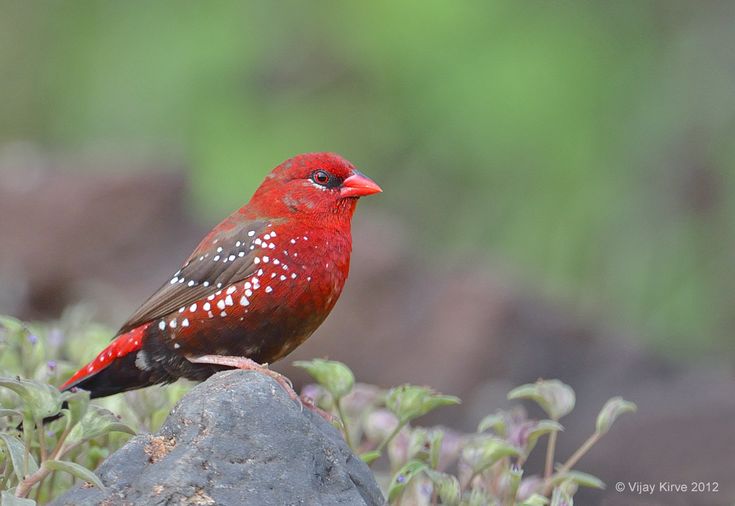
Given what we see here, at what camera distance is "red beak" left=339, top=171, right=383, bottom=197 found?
14.9 ft

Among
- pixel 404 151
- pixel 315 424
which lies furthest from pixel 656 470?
pixel 404 151

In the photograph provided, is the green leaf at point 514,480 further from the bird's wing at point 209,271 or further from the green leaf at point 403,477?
the bird's wing at point 209,271

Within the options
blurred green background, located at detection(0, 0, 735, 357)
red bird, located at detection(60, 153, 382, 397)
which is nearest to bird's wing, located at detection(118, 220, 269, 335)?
red bird, located at detection(60, 153, 382, 397)

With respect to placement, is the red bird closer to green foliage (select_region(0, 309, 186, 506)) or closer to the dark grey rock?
green foliage (select_region(0, 309, 186, 506))

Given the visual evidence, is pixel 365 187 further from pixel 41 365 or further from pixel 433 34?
pixel 433 34

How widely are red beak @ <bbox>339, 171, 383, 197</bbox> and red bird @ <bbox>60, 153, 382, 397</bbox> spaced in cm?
6

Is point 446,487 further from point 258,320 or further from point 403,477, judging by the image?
point 258,320

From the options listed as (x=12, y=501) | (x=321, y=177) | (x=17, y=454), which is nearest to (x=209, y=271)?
(x=321, y=177)

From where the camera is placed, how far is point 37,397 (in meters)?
3.03

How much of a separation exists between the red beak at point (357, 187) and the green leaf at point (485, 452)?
1.25 metres

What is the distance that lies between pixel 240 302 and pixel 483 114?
26.2 feet

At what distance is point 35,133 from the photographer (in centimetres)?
1375

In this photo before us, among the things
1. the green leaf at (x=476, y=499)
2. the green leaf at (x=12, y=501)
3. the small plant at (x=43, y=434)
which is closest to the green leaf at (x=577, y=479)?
the green leaf at (x=476, y=499)

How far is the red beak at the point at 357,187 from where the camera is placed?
4.54 meters
